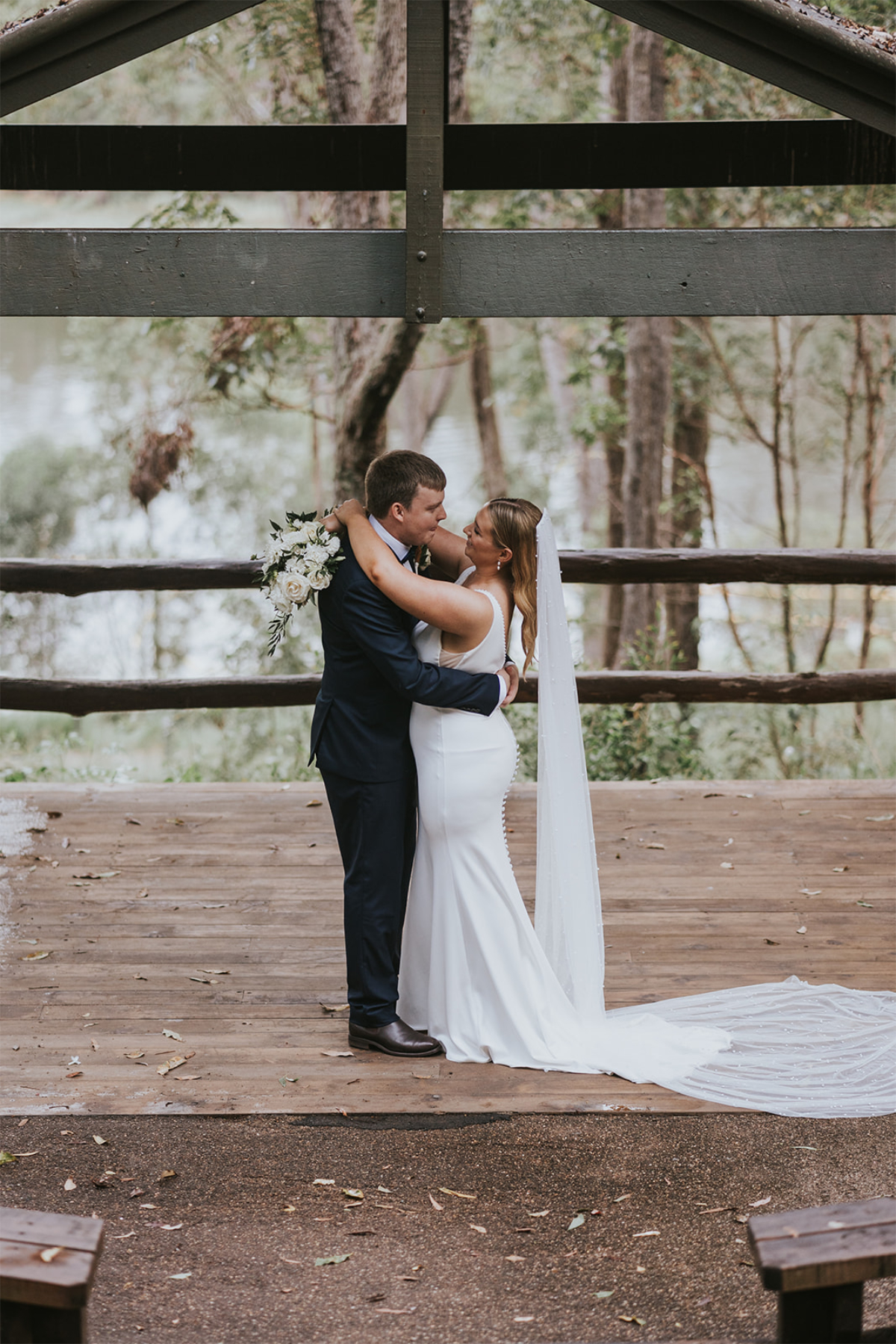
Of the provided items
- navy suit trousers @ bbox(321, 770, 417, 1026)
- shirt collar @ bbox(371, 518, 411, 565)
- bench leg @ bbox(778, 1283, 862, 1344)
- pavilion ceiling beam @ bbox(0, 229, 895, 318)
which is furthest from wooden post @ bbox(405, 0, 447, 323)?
bench leg @ bbox(778, 1283, 862, 1344)

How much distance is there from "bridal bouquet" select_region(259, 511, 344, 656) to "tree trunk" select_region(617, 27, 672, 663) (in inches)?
232

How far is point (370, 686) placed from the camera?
12.8 ft

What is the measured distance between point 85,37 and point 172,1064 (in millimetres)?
2885

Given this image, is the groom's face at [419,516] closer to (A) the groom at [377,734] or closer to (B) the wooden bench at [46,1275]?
(A) the groom at [377,734]

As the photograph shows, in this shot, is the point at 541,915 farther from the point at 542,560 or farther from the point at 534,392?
the point at 534,392

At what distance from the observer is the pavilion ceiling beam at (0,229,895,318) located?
137 inches

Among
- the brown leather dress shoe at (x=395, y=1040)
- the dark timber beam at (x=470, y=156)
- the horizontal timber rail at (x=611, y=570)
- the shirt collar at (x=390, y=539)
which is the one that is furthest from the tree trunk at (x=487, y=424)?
the brown leather dress shoe at (x=395, y=1040)

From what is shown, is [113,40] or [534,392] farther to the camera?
[534,392]

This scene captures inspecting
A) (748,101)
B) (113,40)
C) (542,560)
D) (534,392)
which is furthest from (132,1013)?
(534,392)

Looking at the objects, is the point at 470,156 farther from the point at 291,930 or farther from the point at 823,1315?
the point at 823,1315

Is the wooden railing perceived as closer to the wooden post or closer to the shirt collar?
the shirt collar

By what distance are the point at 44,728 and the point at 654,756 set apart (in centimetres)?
805

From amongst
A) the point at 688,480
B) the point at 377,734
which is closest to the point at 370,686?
the point at 377,734

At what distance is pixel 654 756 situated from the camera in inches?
312
